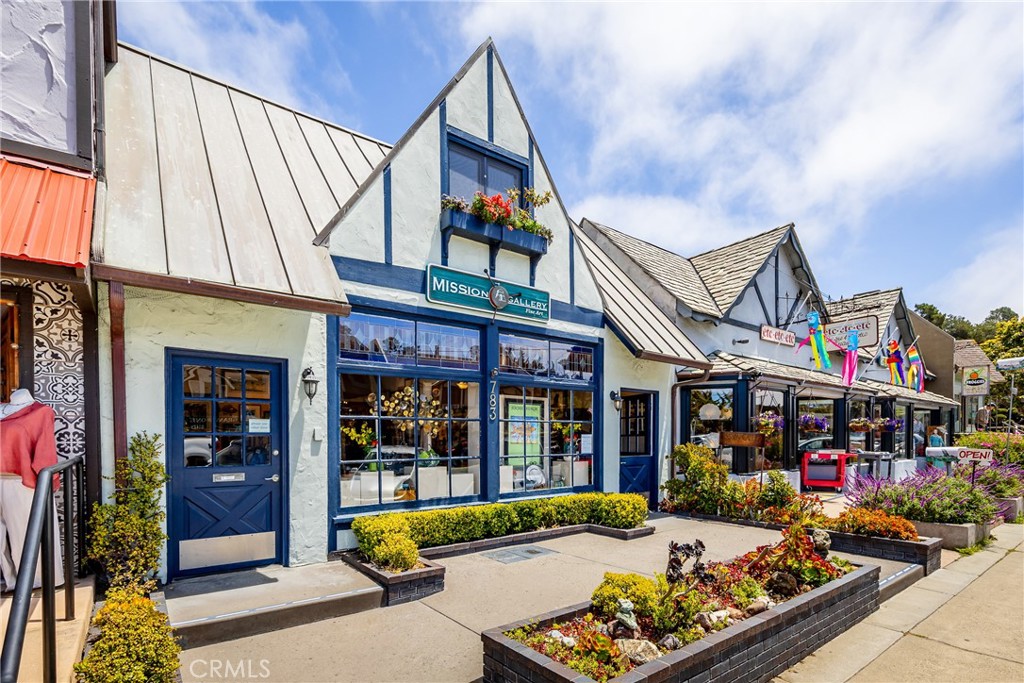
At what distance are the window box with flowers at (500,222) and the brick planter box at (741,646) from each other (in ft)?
17.4

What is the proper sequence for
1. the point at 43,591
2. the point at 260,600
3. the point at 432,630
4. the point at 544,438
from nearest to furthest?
the point at 43,591 < the point at 432,630 < the point at 260,600 < the point at 544,438

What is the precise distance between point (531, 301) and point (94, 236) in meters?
5.70

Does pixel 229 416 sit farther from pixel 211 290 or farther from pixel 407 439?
pixel 407 439

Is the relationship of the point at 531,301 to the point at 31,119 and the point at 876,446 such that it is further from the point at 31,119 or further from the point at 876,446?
the point at 876,446

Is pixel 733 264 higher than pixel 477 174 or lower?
lower

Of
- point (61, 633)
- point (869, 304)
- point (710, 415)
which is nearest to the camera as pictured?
point (61, 633)

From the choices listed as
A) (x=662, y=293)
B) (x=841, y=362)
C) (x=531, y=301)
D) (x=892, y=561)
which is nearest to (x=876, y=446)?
(x=841, y=362)

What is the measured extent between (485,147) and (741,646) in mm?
7232

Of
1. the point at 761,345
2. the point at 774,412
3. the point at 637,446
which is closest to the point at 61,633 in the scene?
the point at 637,446

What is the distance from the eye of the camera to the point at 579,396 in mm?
9930

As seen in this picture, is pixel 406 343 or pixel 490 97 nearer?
pixel 406 343

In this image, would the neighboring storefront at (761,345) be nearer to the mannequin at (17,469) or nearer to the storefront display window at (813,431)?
the storefront display window at (813,431)

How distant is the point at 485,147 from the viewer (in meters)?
8.67

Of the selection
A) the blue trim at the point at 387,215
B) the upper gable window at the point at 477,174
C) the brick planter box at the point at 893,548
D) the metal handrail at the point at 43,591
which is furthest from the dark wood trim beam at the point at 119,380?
the brick planter box at the point at 893,548
